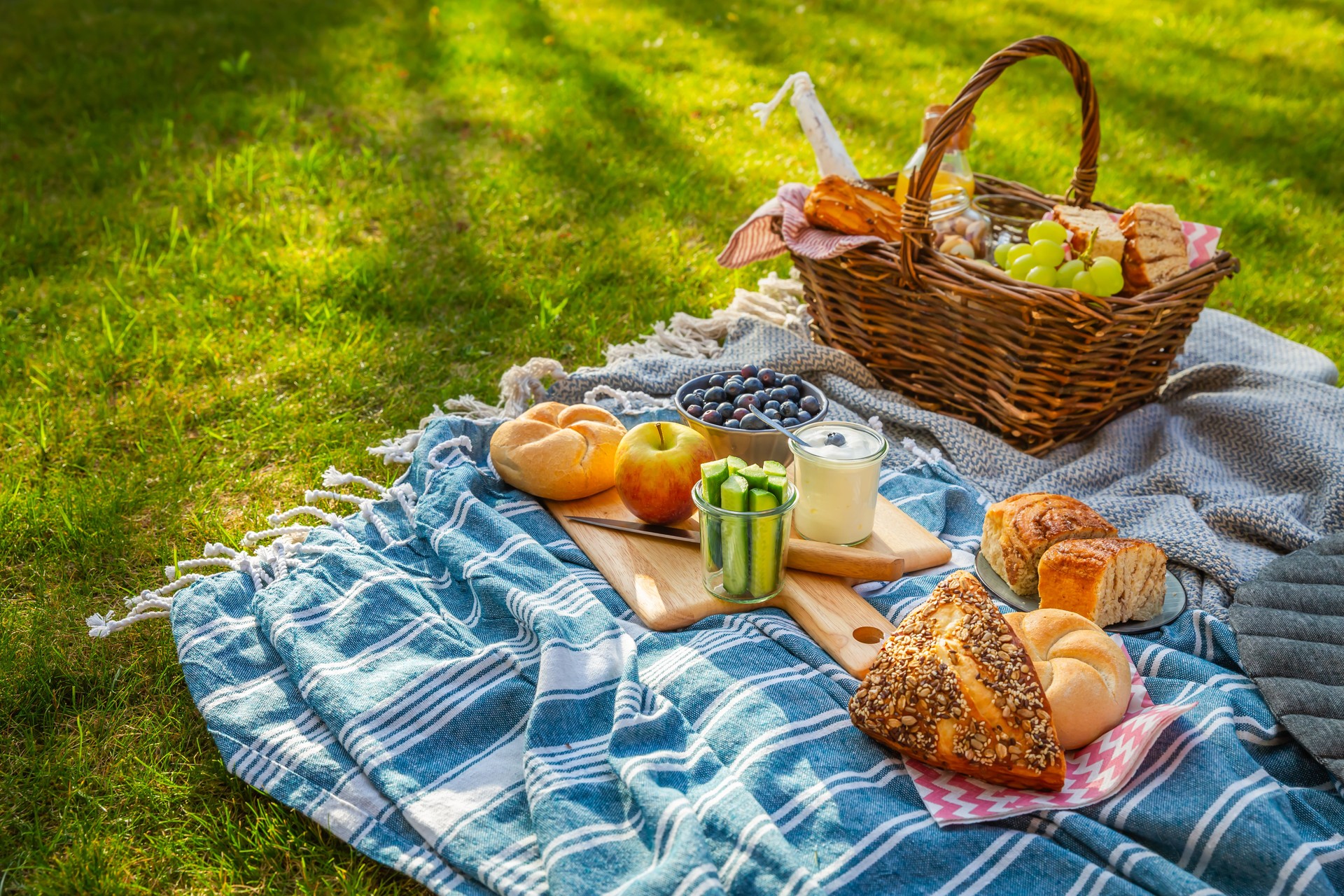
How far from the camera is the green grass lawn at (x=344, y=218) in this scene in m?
2.28

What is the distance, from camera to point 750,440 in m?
2.64

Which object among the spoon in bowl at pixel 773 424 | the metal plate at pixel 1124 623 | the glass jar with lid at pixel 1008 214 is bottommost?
the metal plate at pixel 1124 623

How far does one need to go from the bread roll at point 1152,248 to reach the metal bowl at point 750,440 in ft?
3.47

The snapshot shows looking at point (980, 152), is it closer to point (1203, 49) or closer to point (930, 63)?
point (930, 63)

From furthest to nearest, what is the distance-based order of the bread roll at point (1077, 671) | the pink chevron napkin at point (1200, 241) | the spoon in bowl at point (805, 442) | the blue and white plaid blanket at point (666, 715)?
the pink chevron napkin at point (1200, 241) → the spoon in bowl at point (805, 442) → the bread roll at point (1077, 671) → the blue and white plaid blanket at point (666, 715)

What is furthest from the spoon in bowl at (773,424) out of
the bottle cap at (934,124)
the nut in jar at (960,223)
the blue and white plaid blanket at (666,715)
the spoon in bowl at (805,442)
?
the bottle cap at (934,124)

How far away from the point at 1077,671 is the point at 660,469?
1.05 meters

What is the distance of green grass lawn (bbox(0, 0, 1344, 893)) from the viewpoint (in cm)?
228

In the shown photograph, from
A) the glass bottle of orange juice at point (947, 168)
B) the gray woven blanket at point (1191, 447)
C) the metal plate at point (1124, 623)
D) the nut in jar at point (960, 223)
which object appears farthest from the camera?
the glass bottle of orange juice at point (947, 168)

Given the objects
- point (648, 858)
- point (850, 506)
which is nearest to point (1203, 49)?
point (850, 506)

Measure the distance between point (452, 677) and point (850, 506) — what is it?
1023 millimetres

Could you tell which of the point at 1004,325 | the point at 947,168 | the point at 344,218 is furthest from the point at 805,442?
the point at 344,218

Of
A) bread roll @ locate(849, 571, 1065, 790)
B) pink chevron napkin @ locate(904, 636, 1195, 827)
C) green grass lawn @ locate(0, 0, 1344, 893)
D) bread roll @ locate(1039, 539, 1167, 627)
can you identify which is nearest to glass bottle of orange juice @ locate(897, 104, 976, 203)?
green grass lawn @ locate(0, 0, 1344, 893)

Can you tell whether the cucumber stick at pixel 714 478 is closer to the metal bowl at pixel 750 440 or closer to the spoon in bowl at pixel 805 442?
the spoon in bowl at pixel 805 442
